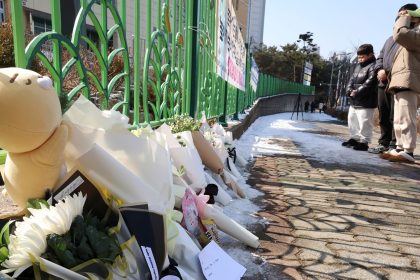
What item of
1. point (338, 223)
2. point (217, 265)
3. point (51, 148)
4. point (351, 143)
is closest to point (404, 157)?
point (351, 143)

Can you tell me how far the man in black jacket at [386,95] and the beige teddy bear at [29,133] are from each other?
17.0 feet

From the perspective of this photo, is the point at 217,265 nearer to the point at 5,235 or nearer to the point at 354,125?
the point at 5,235

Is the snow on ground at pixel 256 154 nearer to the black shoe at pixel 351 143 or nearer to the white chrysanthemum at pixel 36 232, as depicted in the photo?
the black shoe at pixel 351 143

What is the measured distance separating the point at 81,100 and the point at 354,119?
5.84 metres

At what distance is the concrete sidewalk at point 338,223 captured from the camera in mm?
1694

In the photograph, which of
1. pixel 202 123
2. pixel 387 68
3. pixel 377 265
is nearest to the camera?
pixel 377 265

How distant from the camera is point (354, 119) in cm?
613

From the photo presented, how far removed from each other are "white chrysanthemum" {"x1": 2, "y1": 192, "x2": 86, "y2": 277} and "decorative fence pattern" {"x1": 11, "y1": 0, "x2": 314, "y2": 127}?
Result: 480mm

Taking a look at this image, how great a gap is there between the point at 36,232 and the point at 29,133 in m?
0.28

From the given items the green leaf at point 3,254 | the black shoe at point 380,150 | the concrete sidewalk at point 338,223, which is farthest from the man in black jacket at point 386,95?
the green leaf at point 3,254

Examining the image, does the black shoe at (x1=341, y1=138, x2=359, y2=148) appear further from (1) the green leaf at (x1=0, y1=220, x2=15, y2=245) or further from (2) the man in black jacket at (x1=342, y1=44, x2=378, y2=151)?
(1) the green leaf at (x1=0, y1=220, x2=15, y2=245)

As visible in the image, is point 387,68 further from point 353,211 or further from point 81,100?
point 81,100

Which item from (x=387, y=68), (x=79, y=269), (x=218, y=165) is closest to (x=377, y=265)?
(x=218, y=165)

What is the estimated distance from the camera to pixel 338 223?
2.31 metres
